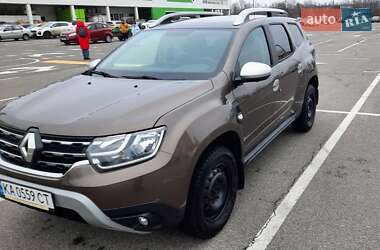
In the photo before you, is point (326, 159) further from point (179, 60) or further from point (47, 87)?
point (47, 87)

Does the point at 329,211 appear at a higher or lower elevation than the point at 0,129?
lower

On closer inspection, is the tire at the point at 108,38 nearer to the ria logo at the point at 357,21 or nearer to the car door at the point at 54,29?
the car door at the point at 54,29

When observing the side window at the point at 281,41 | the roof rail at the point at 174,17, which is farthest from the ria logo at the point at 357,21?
the roof rail at the point at 174,17

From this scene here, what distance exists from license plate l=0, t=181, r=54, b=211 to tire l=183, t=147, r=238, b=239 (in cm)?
96

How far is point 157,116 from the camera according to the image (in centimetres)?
280

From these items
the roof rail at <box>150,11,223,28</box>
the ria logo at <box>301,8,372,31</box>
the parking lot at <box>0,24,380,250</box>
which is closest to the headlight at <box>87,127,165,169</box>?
the parking lot at <box>0,24,380,250</box>

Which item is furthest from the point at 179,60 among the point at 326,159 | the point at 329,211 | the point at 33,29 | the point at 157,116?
the point at 33,29

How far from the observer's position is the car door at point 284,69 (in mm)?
4590

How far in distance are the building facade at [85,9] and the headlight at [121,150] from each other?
53334mm

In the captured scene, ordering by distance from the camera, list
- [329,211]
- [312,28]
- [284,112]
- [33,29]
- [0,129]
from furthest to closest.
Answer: [312,28] < [33,29] < [284,112] < [329,211] < [0,129]

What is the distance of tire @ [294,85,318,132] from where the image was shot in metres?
5.73

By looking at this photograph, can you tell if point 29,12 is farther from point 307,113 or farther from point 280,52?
point 280,52

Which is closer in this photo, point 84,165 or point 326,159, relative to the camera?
point 84,165

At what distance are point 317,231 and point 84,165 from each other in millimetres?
1938
